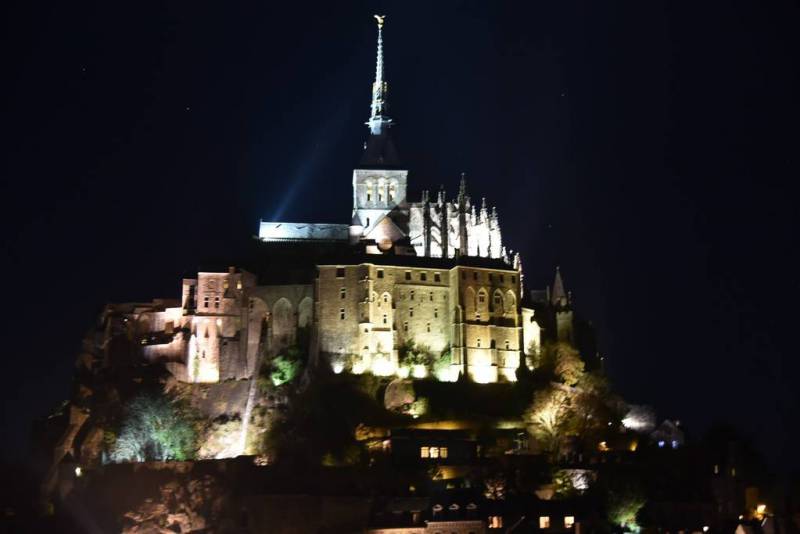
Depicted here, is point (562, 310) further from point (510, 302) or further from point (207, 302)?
point (207, 302)

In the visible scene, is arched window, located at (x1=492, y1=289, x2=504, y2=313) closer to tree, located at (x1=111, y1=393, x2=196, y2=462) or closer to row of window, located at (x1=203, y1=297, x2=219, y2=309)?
row of window, located at (x1=203, y1=297, x2=219, y2=309)

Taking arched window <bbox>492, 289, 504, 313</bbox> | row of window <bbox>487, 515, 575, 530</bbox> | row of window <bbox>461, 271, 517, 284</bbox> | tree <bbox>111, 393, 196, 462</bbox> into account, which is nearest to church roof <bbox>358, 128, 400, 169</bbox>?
row of window <bbox>461, 271, 517, 284</bbox>

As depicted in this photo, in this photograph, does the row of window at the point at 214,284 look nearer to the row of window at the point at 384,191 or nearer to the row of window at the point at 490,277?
the row of window at the point at 490,277

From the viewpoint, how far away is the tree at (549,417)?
270 ft

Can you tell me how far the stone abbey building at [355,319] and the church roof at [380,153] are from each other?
13600 millimetres

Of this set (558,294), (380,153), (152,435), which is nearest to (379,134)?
(380,153)

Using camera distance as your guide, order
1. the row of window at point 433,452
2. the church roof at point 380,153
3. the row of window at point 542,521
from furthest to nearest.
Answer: the church roof at point 380,153, the row of window at point 433,452, the row of window at point 542,521

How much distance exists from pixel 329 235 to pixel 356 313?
15.9 meters

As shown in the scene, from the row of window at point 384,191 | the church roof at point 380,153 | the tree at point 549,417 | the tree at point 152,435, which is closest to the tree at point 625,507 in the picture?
the tree at point 549,417

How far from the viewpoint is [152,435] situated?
272 feet

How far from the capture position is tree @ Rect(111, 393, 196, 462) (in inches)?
3258

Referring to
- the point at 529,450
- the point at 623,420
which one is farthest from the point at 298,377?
the point at 623,420

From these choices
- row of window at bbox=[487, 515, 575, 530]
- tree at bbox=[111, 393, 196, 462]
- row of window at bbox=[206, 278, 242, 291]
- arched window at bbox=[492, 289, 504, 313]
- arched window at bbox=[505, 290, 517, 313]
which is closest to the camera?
row of window at bbox=[487, 515, 575, 530]

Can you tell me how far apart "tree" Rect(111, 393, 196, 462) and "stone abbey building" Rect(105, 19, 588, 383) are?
4.87 metres
